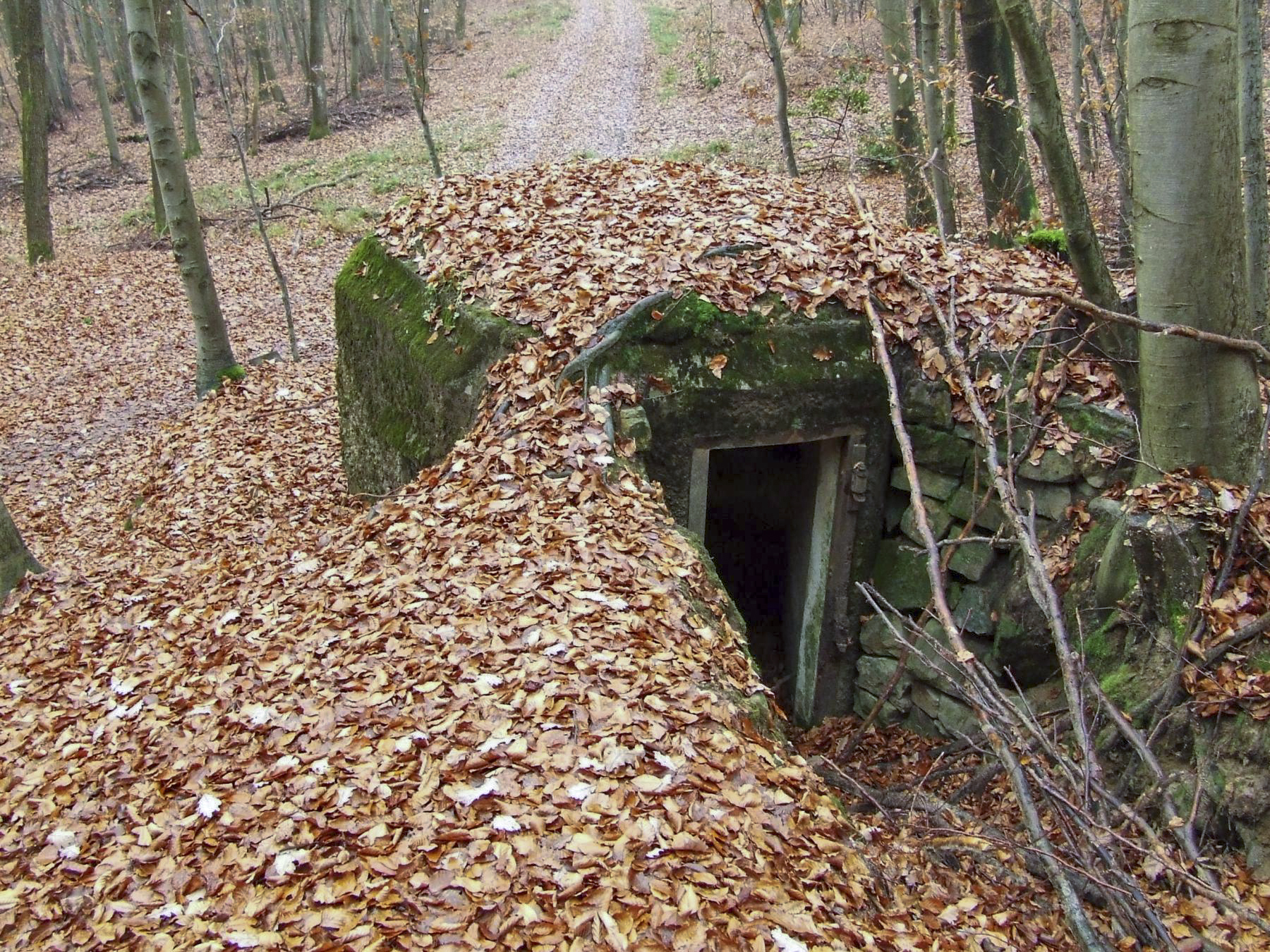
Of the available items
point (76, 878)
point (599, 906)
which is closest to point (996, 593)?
point (599, 906)

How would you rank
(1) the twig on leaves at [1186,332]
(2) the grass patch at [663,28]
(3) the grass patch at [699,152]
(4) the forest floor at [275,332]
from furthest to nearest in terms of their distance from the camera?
(2) the grass patch at [663,28]
(3) the grass patch at [699,152]
(4) the forest floor at [275,332]
(1) the twig on leaves at [1186,332]

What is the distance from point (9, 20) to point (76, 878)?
16649 mm

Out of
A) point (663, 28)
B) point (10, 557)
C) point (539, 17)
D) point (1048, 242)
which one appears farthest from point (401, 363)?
point (539, 17)

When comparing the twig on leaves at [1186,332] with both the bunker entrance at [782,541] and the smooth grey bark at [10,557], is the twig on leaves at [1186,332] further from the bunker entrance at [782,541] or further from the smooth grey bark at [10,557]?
the smooth grey bark at [10,557]

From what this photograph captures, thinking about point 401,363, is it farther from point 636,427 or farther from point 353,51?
point 353,51

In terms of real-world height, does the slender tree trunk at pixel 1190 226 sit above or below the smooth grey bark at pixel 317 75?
below

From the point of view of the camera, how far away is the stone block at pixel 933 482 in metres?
6.01

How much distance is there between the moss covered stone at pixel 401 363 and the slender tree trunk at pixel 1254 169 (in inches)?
157

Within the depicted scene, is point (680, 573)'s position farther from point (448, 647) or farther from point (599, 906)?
point (599, 906)

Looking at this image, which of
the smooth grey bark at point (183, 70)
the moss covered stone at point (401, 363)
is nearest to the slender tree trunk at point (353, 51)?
the smooth grey bark at point (183, 70)

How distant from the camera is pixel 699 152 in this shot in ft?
57.2

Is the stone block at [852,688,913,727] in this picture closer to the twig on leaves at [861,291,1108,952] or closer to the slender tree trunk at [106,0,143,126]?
the twig on leaves at [861,291,1108,952]

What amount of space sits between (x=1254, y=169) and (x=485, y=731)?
5.25 metres

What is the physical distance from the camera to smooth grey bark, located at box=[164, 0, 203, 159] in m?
17.7
